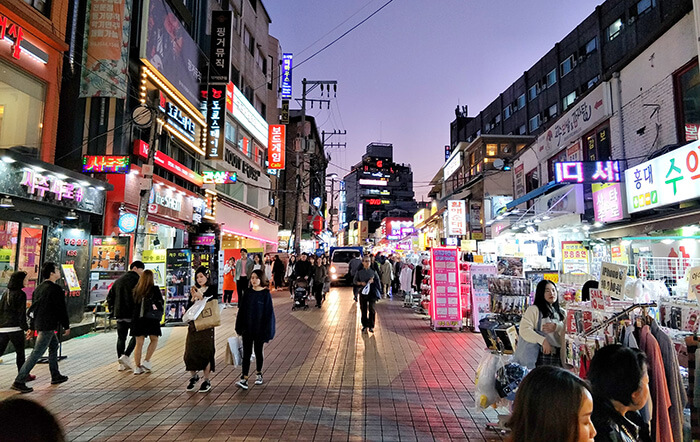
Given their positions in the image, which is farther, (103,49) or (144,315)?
(103,49)

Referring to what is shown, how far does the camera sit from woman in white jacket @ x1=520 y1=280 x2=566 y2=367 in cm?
475

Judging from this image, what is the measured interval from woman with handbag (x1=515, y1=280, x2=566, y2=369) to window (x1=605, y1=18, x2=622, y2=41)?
27295mm

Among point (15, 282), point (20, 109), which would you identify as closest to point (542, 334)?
point (15, 282)

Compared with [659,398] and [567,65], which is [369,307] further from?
[567,65]

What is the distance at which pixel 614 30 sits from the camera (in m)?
26.0

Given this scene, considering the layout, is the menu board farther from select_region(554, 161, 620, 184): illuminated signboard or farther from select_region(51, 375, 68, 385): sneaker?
select_region(51, 375, 68, 385): sneaker

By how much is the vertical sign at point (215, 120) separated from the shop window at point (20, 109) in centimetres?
939

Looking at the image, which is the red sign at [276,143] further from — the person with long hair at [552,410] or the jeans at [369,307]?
the person with long hair at [552,410]

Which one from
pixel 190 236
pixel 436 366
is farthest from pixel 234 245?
pixel 436 366

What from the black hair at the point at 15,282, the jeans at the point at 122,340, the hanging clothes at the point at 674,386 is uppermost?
the black hair at the point at 15,282

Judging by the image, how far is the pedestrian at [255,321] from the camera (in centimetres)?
645

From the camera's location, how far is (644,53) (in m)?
12.2

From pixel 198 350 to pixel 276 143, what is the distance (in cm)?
2680

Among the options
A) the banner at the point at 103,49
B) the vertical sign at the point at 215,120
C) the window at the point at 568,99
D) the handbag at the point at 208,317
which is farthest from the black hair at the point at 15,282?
the window at the point at 568,99
